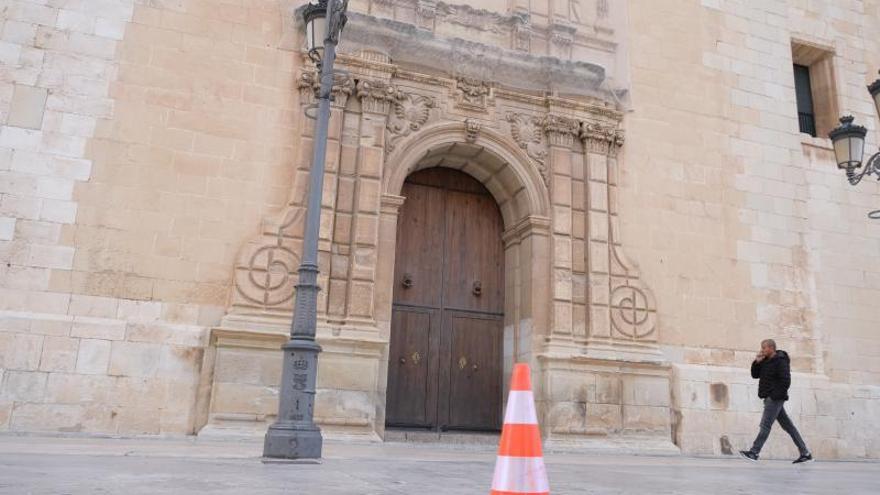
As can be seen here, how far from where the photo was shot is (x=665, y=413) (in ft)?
32.7

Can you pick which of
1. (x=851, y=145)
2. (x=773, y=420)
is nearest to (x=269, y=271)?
(x=773, y=420)

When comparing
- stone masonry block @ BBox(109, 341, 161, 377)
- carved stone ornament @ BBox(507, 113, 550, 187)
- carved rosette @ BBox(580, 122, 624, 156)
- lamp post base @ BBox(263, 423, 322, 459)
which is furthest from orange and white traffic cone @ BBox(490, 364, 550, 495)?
carved rosette @ BBox(580, 122, 624, 156)

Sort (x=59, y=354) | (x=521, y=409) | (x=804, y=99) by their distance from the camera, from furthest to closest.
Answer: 1. (x=804, y=99)
2. (x=59, y=354)
3. (x=521, y=409)

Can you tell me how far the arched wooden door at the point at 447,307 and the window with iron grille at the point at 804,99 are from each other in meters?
6.72

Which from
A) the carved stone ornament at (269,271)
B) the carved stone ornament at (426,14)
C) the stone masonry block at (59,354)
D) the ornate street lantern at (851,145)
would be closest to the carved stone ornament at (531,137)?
the carved stone ornament at (426,14)

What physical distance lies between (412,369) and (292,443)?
4598 mm

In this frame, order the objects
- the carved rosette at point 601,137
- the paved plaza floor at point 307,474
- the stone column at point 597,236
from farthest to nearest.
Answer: the carved rosette at point 601,137 < the stone column at point 597,236 < the paved plaza floor at point 307,474

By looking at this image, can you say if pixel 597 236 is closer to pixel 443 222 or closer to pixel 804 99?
pixel 443 222

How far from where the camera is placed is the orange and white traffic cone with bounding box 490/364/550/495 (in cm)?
303

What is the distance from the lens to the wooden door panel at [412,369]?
9.91m

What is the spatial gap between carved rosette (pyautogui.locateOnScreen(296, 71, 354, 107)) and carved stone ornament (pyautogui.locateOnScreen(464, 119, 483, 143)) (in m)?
1.85

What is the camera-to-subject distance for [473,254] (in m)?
10.9

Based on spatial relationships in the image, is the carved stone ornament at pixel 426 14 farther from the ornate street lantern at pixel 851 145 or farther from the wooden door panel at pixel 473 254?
the ornate street lantern at pixel 851 145

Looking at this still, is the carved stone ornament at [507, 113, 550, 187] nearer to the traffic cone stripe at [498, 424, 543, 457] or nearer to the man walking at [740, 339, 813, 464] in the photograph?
the man walking at [740, 339, 813, 464]
